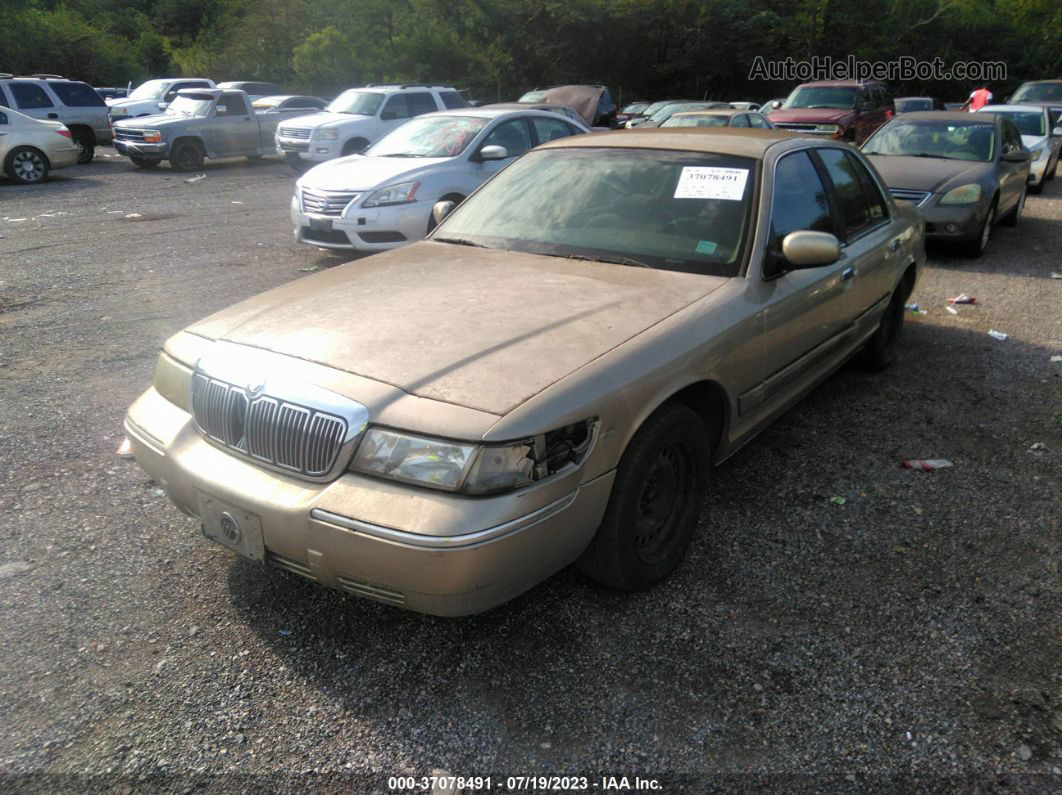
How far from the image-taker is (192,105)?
1895 cm

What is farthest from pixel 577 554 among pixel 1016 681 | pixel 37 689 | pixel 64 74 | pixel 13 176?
pixel 64 74

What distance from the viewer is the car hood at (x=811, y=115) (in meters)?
17.0

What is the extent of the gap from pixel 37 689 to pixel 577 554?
71.7 inches

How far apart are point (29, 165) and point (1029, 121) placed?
62.4 ft

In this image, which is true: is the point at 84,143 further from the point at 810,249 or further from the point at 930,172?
the point at 810,249

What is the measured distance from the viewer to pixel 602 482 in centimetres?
272

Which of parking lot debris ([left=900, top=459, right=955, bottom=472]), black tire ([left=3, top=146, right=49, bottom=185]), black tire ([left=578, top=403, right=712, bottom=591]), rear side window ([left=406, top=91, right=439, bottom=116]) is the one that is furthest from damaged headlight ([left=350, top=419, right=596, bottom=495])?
black tire ([left=3, top=146, right=49, bottom=185])

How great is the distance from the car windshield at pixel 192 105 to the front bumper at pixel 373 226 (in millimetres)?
12409

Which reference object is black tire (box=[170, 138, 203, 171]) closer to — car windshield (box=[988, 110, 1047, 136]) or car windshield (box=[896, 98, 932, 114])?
car windshield (box=[988, 110, 1047, 136])

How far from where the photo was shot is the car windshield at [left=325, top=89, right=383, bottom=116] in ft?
56.0

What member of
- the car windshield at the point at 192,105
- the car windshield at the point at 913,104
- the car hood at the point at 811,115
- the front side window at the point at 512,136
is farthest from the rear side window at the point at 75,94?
the car windshield at the point at 913,104

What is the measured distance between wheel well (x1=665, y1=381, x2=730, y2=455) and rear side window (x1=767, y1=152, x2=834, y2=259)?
2.45 ft

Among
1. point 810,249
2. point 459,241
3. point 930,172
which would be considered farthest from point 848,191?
point 930,172

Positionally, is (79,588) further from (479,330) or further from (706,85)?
(706,85)
